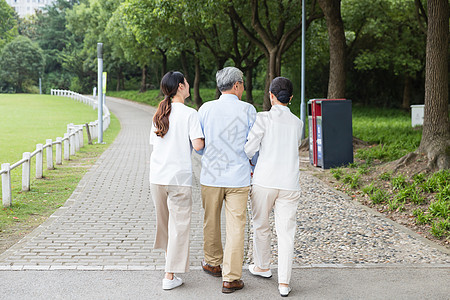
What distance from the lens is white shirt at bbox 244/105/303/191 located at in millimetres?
4527

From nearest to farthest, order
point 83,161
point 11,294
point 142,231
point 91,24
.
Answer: point 11,294 → point 142,231 → point 83,161 → point 91,24

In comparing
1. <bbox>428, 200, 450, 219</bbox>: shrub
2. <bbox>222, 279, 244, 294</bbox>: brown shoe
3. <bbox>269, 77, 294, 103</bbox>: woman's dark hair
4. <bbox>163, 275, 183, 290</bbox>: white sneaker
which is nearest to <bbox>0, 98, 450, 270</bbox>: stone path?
<bbox>163, 275, 183, 290</bbox>: white sneaker

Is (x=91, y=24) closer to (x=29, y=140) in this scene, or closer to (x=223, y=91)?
(x=29, y=140)

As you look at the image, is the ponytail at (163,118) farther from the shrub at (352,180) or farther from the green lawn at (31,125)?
the green lawn at (31,125)

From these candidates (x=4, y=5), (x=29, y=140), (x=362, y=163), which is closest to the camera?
(x=362, y=163)

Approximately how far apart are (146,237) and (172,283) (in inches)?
72.4

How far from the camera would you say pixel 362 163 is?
12.1m

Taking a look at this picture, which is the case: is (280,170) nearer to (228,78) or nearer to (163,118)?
(228,78)

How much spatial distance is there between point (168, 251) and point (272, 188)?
1053 millimetres

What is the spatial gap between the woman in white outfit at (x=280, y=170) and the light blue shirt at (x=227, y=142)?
0.08 m

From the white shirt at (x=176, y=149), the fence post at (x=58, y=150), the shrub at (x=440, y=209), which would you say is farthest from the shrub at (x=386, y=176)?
the fence post at (x=58, y=150)

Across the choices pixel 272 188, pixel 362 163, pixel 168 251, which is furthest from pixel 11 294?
pixel 362 163

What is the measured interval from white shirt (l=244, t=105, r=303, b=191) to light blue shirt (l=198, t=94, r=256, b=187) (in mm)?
83

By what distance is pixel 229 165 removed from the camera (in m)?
4.51
